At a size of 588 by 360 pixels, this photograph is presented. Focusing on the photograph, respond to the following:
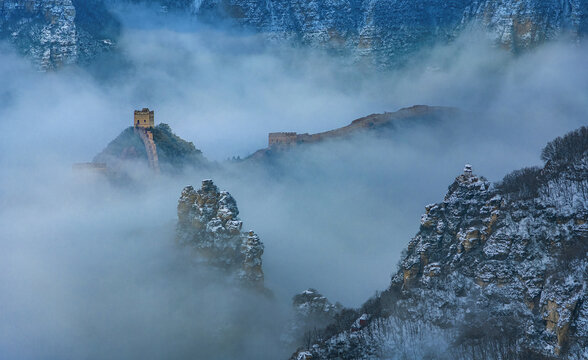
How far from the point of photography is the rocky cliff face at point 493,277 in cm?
15875

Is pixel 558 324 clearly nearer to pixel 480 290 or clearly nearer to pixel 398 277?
pixel 480 290

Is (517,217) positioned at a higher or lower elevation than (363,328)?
higher

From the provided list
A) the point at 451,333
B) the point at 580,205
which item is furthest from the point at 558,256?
the point at 451,333

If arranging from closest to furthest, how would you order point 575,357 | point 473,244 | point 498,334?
point 575,357 < point 498,334 < point 473,244

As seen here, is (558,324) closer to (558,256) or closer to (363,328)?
(558,256)

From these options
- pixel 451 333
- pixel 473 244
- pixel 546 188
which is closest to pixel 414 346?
pixel 451 333

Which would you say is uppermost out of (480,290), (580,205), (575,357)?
(580,205)

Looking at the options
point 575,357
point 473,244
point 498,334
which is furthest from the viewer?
point 473,244

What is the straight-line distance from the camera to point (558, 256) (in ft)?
538

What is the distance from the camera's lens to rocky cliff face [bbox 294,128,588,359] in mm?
158750

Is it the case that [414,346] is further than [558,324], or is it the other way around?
[414,346]

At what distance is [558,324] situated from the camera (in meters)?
154

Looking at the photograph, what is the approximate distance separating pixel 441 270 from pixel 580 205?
2236 cm

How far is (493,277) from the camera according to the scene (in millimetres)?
168500
